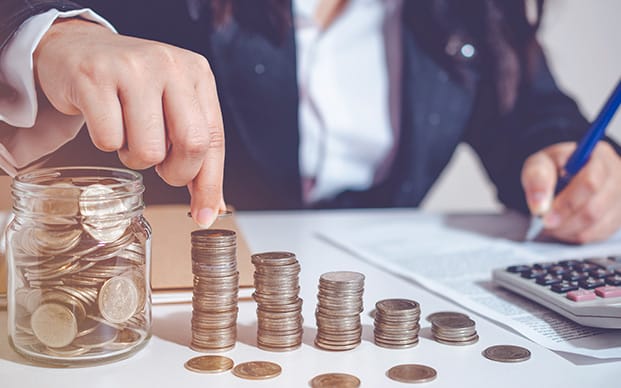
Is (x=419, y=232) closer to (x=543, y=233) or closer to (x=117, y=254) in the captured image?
(x=543, y=233)

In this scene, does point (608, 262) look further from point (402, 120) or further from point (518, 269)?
point (402, 120)

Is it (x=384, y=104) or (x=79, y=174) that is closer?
(x=79, y=174)

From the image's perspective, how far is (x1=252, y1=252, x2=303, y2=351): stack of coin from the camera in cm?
58

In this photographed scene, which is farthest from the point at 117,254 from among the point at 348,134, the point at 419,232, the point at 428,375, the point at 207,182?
the point at 348,134

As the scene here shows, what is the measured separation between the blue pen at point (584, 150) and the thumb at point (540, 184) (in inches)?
0.5

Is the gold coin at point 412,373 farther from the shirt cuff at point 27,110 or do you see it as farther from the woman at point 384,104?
the woman at point 384,104

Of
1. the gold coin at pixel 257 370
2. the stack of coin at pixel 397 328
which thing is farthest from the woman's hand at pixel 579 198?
the gold coin at pixel 257 370

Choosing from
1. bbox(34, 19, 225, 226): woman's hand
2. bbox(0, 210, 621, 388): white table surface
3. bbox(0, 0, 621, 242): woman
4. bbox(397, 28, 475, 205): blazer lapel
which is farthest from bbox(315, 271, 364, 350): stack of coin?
bbox(397, 28, 475, 205): blazer lapel

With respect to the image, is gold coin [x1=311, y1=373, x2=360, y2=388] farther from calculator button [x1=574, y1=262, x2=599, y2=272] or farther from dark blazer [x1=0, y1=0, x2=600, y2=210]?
dark blazer [x1=0, y1=0, x2=600, y2=210]

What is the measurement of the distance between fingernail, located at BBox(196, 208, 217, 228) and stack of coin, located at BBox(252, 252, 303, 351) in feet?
0.16

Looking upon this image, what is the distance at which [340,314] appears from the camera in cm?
59

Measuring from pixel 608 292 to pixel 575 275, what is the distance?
5 cm

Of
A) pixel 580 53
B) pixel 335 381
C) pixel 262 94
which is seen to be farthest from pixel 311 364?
pixel 580 53

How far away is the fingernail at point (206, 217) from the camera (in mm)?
600
